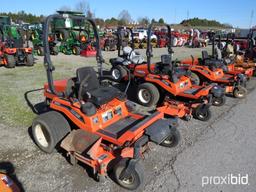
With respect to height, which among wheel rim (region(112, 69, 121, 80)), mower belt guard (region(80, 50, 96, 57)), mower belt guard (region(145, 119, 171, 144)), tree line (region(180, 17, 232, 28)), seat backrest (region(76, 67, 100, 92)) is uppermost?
tree line (region(180, 17, 232, 28))

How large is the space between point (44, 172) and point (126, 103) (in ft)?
5.72

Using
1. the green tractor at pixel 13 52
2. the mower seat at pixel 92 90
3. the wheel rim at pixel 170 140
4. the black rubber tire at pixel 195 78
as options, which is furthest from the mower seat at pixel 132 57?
the green tractor at pixel 13 52

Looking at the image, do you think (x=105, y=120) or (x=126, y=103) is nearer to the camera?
(x=105, y=120)

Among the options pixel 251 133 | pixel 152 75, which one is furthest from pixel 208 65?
pixel 251 133

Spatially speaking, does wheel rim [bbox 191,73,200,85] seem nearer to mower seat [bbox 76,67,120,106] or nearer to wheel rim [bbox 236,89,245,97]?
wheel rim [bbox 236,89,245,97]

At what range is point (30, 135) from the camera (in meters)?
4.54

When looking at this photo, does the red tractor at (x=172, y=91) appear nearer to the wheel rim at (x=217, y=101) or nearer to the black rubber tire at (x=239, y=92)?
the wheel rim at (x=217, y=101)

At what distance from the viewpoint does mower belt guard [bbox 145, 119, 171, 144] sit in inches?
133

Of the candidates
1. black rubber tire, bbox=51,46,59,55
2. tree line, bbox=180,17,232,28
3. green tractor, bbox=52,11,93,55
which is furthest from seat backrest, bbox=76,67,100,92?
tree line, bbox=180,17,232,28

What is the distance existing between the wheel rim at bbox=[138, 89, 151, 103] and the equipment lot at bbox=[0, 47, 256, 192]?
4.10ft

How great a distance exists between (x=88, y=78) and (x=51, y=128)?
1030 millimetres

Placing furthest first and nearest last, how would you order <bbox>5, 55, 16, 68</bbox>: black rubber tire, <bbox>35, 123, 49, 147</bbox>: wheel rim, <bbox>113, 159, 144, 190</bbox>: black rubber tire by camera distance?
<bbox>5, 55, 16, 68</bbox>: black rubber tire < <bbox>35, 123, 49, 147</bbox>: wheel rim < <bbox>113, 159, 144, 190</bbox>: black rubber tire

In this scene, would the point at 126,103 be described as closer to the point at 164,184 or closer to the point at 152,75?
the point at 164,184

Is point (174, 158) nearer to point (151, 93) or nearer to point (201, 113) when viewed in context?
point (201, 113)
